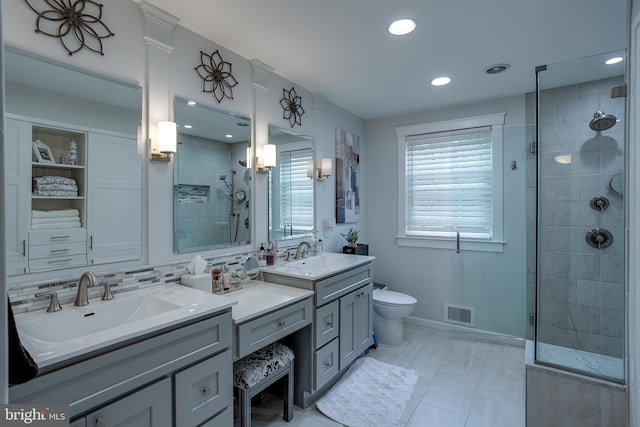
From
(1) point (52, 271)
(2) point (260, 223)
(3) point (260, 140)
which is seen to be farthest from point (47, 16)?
(2) point (260, 223)

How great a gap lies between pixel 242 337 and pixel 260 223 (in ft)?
3.31

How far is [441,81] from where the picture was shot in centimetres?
272

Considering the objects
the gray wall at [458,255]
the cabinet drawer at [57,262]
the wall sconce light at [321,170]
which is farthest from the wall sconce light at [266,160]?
the gray wall at [458,255]

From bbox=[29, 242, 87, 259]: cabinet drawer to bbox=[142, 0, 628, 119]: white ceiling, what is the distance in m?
1.33

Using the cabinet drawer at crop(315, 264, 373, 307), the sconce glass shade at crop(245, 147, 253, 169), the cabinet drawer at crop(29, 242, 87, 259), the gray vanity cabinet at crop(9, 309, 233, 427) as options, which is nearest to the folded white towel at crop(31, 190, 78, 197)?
the cabinet drawer at crop(29, 242, 87, 259)

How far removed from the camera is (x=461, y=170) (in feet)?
10.8

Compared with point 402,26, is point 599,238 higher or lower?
lower

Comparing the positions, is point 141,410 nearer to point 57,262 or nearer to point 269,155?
point 57,262

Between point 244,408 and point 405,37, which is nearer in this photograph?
point 244,408

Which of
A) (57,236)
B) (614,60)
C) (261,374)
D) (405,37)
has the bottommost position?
(261,374)

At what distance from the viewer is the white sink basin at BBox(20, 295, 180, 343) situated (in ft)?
4.02

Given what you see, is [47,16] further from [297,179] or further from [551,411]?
[551,411]

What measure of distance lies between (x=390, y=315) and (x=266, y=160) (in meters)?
1.88

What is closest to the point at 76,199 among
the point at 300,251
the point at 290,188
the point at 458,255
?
the point at 290,188
